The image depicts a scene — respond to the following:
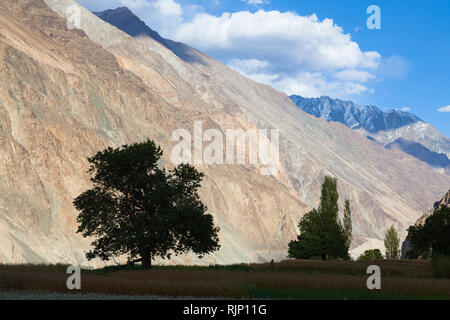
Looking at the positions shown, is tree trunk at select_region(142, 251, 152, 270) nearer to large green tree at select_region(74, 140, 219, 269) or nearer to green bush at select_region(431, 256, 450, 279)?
large green tree at select_region(74, 140, 219, 269)

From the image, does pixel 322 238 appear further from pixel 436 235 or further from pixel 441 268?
pixel 441 268

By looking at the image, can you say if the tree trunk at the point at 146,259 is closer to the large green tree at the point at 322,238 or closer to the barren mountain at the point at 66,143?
the large green tree at the point at 322,238

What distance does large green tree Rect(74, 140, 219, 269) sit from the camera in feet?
118

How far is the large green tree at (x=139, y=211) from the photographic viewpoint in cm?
3597

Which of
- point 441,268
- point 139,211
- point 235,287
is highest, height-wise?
point 139,211

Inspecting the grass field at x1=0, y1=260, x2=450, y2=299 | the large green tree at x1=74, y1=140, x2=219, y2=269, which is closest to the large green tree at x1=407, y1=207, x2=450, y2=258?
the large green tree at x1=74, y1=140, x2=219, y2=269

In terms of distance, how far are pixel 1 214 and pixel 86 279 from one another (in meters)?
69.9

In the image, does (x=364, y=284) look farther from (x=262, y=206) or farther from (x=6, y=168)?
(x=262, y=206)

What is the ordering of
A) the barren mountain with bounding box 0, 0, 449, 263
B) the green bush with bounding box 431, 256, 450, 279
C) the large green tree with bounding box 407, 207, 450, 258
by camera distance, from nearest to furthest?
the green bush with bounding box 431, 256, 450, 279 → the large green tree with bounding box 407, 207, 450, 258 → the barren mountain with bounding box 0, 0, 449, 263

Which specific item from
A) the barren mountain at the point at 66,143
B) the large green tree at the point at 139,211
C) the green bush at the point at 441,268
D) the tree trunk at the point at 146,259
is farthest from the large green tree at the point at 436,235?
the barren mountain at the point at 66,143

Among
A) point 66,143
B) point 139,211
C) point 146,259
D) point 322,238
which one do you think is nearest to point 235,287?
point 146,259

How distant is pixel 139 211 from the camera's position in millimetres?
38188
